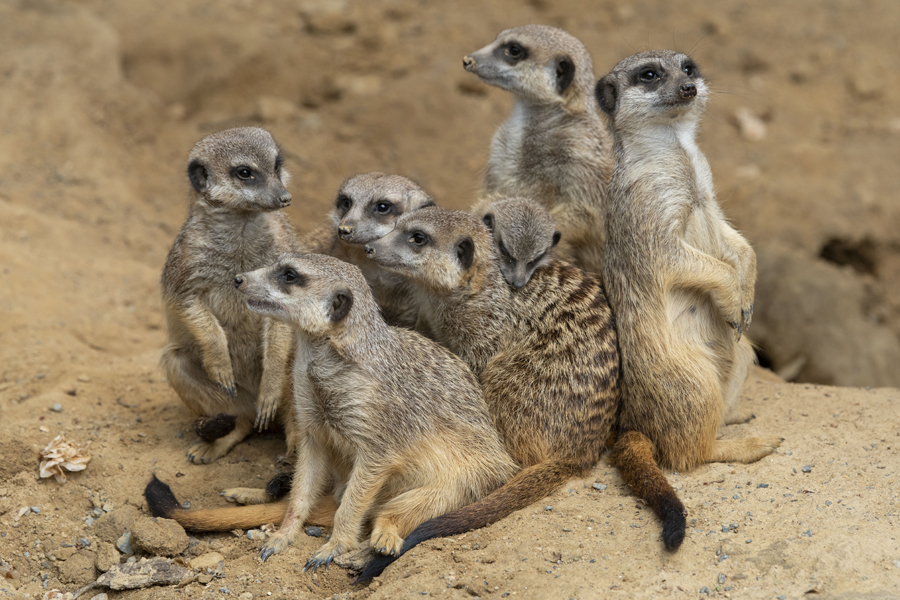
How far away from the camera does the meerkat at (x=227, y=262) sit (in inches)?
130

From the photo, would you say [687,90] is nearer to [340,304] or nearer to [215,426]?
[340,304]

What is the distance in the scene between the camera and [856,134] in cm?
697

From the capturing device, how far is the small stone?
9.96 ft

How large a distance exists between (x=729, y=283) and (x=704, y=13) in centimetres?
A: 547

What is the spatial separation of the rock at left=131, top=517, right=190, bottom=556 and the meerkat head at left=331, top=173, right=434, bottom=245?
127cm

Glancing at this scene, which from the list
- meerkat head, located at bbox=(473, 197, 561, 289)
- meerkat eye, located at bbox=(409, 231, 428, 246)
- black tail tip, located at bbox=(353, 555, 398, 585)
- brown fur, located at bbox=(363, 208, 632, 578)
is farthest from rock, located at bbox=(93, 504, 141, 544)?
meerkat head, located at bbox=(473, 197, 561, 289)

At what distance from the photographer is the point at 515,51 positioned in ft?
13.5

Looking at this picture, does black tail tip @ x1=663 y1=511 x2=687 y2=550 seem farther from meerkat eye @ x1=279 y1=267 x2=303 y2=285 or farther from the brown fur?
meerkat eye @ x1=279 y1=267 x2=303 y2=285

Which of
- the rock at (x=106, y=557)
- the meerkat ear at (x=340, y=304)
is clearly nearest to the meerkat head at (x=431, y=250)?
the meerkat ear at (x=340, y=304)

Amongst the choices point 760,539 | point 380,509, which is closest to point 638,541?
point 760,539

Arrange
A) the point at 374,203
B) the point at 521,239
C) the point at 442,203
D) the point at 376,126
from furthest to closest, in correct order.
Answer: the point at 376,126, the point at 442,203, the point at 374,203, the point at 521,239

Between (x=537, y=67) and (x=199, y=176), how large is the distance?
5.60 feet

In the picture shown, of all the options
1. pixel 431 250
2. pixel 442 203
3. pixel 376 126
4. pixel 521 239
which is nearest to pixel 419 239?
pixel 431 250

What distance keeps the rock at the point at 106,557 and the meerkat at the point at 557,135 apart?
2.26 m
